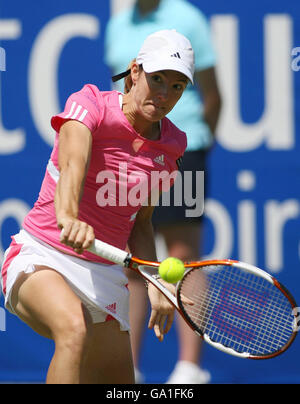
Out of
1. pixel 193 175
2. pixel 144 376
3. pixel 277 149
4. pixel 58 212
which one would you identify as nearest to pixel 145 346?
pixel 144 376

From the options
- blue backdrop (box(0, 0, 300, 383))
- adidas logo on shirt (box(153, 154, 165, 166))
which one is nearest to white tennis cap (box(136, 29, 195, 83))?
adidas logo on shirt (box(153, 154, 165, 166))

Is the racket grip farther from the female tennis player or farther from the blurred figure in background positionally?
the blurred figure in background

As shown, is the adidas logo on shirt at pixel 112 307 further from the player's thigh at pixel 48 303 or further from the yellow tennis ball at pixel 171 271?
the yellow tennis ball at pixel 171 271

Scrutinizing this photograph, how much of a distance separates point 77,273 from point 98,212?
22cm

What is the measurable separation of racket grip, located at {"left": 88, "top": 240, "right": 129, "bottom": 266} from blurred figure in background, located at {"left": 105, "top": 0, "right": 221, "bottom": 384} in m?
1.36

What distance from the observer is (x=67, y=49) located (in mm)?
4332

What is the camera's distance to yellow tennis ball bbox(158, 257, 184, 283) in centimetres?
266

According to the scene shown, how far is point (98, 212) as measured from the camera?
116 inches

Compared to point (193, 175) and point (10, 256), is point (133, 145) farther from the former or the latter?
point (193, 175)

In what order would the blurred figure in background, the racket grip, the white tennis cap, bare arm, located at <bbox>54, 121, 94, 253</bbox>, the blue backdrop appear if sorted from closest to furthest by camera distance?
bare arm, located at <bbox>54, 121, 94, 253</bbox> < the racket grip < the white tennis cap < the blurred figure in background < the blue backdrop

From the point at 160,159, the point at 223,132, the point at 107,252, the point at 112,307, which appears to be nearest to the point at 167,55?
the point at 160,159

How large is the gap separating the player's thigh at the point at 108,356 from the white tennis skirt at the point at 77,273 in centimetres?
3

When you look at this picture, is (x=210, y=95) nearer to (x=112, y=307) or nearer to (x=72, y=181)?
(x=112, y=307)

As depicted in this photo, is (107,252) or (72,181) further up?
(72,181)
